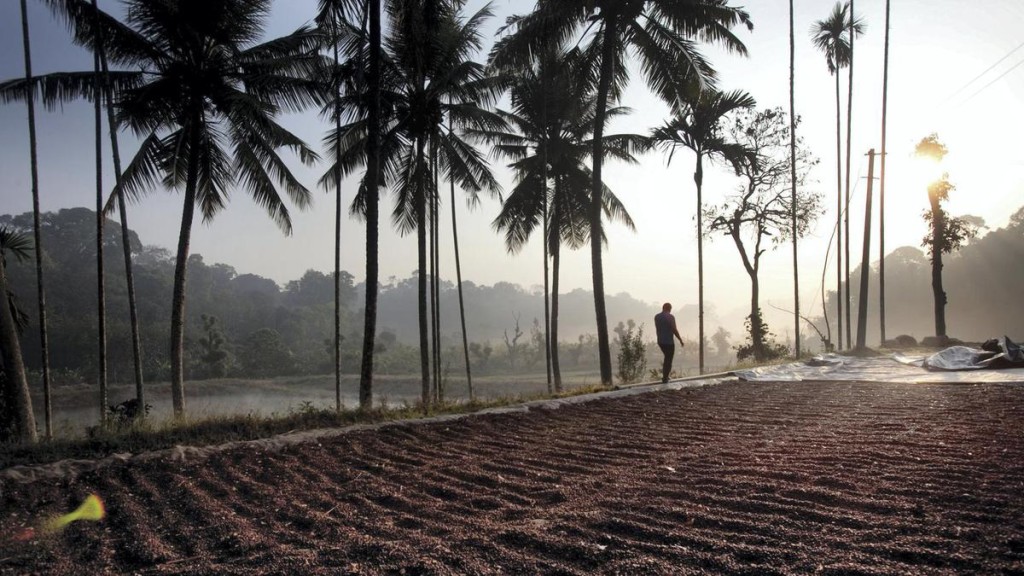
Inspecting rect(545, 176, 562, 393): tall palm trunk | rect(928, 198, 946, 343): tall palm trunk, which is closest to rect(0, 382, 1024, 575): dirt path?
rect(545, 176, 562, 393): tall palm trunk

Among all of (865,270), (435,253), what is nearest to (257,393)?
(435,253)

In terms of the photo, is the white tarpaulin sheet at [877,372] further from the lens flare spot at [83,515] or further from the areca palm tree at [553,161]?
the lens flare spot at [83,515]

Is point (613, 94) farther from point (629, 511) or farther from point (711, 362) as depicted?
point (711, 362)

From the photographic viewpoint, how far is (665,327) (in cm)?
1195

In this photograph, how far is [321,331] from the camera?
59375 millimetres

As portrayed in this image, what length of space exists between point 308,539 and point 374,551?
55 centimetres

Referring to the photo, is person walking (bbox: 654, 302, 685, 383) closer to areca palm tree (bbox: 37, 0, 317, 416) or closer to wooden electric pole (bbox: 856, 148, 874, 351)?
areca palm tree (bbox: 37, 0, 317, 416)

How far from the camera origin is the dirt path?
2867 millimetres

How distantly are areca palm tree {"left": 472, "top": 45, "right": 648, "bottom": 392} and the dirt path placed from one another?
1185cm

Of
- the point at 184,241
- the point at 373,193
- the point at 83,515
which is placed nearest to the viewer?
the point at 83,515

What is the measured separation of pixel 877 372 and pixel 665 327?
5900 mm

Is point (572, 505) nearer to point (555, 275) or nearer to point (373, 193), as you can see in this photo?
point (373, 193)

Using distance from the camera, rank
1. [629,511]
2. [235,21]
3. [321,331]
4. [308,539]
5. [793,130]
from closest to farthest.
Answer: [308,539], [629,511], [235,21], [793,130], [321,331]

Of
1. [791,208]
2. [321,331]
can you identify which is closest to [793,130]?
[791,208]
